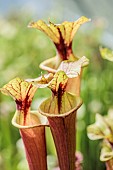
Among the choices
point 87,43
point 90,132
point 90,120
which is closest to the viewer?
point 90,132

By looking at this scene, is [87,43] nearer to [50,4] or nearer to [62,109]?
[50,4]

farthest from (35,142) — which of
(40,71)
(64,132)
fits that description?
(40,71)

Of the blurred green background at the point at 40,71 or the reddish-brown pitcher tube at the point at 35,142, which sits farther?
the blurred green background at the point at 40,71

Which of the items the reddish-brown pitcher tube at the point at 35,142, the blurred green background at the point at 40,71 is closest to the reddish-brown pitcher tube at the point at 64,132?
the reddish-brown pitcher tube at the point at 35,142

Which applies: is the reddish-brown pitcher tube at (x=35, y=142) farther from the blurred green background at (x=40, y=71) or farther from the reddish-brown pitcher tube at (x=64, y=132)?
the blurred green background at (x=40, y=71)

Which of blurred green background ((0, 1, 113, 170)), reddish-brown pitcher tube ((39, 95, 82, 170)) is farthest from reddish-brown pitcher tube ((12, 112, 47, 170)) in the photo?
blurred green background ((0, 1, 113, 170))

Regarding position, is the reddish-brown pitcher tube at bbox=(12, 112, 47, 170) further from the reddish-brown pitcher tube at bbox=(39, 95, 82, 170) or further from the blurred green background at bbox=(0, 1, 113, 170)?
the blurred green background at bbox=(0, 1, 113, 170)

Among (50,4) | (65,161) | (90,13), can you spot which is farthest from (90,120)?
(50,4)
